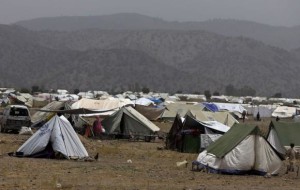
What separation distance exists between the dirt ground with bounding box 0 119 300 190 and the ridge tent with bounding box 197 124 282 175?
0.42 metres

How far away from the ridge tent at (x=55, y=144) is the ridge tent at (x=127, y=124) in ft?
41.6

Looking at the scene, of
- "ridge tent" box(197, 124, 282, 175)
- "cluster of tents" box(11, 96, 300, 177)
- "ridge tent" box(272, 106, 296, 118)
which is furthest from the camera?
"ridge tent" box(272, 106, 296, 118)

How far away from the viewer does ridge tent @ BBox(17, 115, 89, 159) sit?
2252 centimetres

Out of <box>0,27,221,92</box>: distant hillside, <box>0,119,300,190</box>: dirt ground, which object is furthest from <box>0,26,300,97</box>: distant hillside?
<box>0,119,300,190</box>: dirt ground

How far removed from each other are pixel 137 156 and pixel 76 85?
428 feet

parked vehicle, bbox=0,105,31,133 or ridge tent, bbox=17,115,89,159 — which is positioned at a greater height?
ridge tent, bbox=17,115,89,159

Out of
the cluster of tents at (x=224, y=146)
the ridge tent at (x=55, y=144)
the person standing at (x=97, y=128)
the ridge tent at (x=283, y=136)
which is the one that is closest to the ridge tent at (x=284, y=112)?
the person standing at (x=97, y=128)

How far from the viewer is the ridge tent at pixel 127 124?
35562 millimetres

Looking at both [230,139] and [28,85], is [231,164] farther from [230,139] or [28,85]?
[28,85]

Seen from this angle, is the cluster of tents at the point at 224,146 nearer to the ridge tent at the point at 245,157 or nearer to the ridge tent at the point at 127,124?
the ridge tent at the point at 245,157

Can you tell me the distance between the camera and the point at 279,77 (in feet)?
625

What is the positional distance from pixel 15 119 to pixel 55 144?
14023mm

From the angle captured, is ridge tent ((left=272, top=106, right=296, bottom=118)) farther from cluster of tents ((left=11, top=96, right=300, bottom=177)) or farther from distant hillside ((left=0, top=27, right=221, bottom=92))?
distant hillside ((left=0, top=27, right=221, bottom=92))

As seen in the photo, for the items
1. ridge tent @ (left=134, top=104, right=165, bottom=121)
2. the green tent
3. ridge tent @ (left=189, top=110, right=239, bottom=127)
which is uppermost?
the green tent
